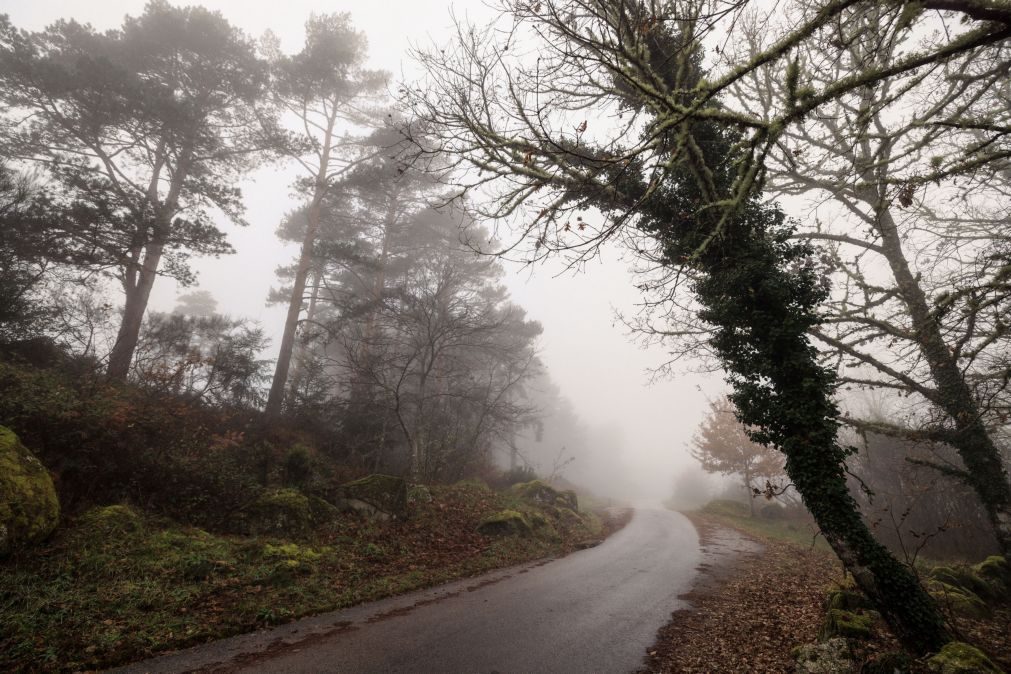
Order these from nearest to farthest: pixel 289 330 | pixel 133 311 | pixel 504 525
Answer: pixel 504 525 → pixel 133 311 → pixel 289 330

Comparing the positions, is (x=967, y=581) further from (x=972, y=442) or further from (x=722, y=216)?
→ (x=722, y=216)

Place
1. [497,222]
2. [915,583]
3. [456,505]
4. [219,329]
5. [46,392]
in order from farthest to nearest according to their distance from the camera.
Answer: [219,329] → [456,505] → [46,392] → [497,222] → [915,583]

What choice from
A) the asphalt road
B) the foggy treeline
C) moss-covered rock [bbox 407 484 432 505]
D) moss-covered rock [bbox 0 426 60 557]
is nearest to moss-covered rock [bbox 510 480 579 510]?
the foggy treeline

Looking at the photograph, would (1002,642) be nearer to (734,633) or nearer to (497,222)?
(734,633)

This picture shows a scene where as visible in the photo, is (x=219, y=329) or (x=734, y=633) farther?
(x=219, y=329)

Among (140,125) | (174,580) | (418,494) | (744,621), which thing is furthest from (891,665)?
(140,125)

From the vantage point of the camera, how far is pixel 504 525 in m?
11.2

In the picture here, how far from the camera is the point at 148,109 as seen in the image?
1219 cm

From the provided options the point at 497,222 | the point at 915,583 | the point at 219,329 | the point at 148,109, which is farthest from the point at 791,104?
the point at 219,329

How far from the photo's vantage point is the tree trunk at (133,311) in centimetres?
1141

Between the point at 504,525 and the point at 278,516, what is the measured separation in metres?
5.66

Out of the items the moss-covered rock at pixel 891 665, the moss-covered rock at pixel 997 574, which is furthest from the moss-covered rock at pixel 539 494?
the moss-covered rock at pixel 891 665

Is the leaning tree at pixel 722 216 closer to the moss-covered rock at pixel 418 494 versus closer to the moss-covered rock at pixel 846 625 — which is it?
the moss-covered rock at pixel 846 625

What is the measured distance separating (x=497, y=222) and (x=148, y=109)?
1285 centimetres
